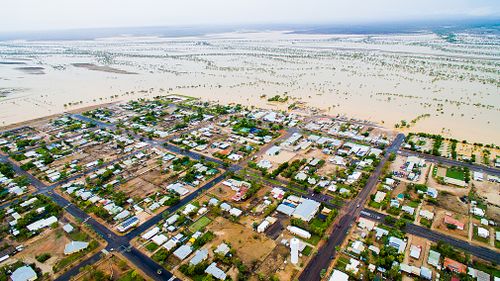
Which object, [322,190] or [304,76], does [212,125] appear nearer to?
[322,190]

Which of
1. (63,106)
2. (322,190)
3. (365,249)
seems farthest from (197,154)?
(63,106)

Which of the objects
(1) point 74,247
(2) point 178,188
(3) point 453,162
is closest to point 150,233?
(1) point 74,247

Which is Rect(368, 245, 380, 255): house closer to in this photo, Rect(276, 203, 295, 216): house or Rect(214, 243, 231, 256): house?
Rect(276, 203, 295, 216): house

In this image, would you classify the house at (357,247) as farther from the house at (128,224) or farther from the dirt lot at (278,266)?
the house at (128,224)

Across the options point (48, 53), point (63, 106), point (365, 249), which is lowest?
point (365, 249)

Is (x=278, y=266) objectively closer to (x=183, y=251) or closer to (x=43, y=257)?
(x=183, y=251)

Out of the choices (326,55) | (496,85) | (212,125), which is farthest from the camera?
(326,55)

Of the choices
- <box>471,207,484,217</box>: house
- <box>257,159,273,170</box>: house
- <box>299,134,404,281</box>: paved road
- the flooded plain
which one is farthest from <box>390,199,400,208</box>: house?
the flooded plain
